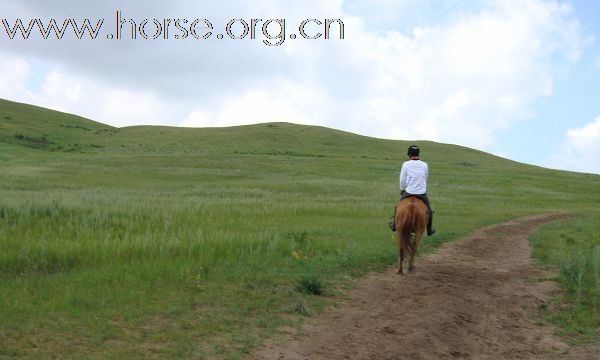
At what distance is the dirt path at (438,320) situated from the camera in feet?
23.0

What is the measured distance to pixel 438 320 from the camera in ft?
26.8

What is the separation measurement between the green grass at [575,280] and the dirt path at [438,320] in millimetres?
383

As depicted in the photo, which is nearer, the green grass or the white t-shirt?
the green grass

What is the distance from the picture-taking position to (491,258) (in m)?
14.5

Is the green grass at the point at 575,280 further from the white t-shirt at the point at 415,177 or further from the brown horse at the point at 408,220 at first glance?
the white t-shirt at the point at 415,177

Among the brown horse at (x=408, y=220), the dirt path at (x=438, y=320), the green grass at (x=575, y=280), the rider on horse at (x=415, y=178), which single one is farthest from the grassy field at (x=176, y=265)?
the rider on horse at (x=415, y=178)

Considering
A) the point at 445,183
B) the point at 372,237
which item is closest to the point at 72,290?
the point at 372,237

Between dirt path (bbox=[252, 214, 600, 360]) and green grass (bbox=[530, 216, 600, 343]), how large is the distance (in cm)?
38

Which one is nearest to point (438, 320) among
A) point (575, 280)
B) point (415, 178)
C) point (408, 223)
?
point (408, 223)

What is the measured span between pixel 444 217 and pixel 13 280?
775 inches

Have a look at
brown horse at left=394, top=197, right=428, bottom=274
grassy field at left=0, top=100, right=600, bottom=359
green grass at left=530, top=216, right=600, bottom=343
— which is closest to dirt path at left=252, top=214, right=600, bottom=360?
green grass at left=530, top=216, right=600, bottom=343

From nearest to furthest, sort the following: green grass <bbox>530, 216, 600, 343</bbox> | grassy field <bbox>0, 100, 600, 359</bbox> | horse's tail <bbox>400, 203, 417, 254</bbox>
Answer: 1. grassy field <bbox>0, 100, 600, 359</bbox>
2. green grass <bbox>530, 216, 600, 343</bbox>
3. horse's tail <bbox>400, 203, 417, 254</bbox>

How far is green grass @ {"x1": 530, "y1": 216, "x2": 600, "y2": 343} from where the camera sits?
8406mm

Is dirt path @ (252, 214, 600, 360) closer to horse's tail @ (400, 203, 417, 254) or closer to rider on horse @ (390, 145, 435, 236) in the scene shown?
horse's tail @ (400, 203, 417, 254)
